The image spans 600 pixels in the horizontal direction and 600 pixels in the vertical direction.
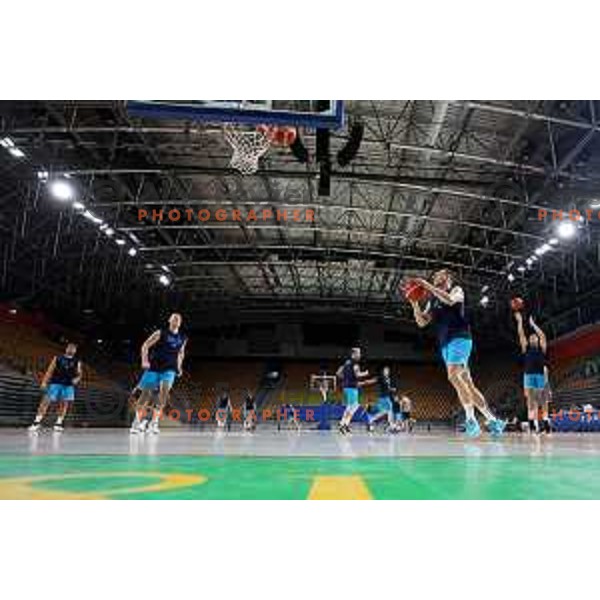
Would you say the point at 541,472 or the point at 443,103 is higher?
the point at 443,103

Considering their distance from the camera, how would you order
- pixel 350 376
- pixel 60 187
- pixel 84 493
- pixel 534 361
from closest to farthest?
pixel 84 493, pixel 534 361, pixel 350 376, pixel 60 187

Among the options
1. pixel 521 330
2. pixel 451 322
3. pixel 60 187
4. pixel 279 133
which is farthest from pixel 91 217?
pixel 451 322

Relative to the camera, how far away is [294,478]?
3506 mm

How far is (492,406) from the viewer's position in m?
38.3

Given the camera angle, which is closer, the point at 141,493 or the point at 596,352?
the point at 141,493

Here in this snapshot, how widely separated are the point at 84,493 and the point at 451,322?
18.7 ft

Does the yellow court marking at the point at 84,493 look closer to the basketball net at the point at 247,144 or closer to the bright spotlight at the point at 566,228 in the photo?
the basketball net at the point at 247,144

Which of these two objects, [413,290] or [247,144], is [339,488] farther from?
[247,144]

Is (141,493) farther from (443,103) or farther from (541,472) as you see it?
(443,103)

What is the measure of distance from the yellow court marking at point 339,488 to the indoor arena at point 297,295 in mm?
31
